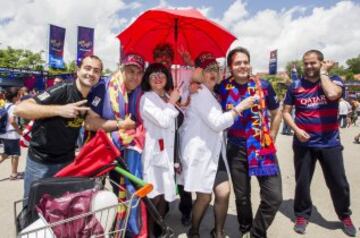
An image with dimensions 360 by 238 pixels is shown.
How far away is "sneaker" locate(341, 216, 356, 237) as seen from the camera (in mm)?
3989

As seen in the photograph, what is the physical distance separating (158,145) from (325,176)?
231 cm

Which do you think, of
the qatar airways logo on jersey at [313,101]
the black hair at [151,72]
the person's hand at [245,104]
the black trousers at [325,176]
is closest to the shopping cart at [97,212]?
the black hair at [151,72]

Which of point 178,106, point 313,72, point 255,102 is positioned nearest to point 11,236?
point 178,106

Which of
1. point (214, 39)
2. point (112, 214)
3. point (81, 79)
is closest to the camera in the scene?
point (112, 214)

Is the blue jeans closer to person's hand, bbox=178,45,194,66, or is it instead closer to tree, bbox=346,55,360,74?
person's hand, bbox=178,45,194,66

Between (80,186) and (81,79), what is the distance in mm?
975

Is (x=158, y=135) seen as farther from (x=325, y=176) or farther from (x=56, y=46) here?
(x=56, y=46)

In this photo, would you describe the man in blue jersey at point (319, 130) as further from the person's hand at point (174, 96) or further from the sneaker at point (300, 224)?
the person's hand at point (174, 96)

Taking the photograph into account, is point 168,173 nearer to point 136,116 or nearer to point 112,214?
point 136,116

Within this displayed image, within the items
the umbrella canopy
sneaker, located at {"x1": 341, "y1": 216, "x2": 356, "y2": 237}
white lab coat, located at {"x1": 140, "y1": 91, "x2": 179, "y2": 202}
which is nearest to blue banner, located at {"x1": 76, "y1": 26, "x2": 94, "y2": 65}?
the umbrella canopy

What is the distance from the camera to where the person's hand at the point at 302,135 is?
406cm

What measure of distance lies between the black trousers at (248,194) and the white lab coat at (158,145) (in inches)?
27.9

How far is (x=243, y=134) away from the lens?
3520 mm

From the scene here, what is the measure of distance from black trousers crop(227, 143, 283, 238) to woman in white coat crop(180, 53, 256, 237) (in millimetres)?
137
